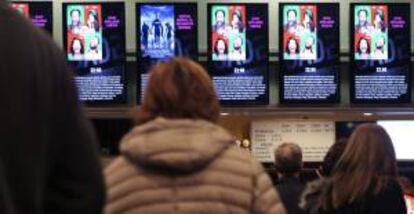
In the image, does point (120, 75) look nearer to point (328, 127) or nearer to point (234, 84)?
point (234, 84)

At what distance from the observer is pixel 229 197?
223cm

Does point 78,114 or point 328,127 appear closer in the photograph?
point 78,114

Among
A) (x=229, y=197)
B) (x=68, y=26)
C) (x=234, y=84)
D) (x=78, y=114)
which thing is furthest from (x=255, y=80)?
(x=78, y=114)

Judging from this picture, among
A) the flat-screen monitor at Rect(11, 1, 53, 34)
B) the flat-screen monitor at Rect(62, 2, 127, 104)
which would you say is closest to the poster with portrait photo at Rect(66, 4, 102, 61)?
the flat-screen monitor at Rect(62, 2, 127, 104)

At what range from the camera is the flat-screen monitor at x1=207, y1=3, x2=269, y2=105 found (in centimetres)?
775

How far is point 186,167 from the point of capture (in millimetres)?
2238

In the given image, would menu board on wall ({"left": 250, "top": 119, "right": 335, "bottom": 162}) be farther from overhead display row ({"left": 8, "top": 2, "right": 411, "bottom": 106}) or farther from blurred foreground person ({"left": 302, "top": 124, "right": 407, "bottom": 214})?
blurred foreground person ({"left": 302, "top": 124, "right": 407, "bottom": 214})

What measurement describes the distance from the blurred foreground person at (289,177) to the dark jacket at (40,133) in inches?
140

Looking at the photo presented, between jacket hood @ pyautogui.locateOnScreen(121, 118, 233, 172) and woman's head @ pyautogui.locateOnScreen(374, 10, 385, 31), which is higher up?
woman's head @ pyautogui.locateOnScreen(374, 10, 385, 31)

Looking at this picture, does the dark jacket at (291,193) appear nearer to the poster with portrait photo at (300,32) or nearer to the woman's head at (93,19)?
the poster with portrait photo at (300,32)

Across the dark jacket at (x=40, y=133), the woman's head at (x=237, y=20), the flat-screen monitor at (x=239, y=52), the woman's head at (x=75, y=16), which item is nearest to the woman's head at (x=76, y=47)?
the woman's head at (x=75, y=16)

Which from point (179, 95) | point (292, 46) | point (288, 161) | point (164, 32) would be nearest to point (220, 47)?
point (164, 32)

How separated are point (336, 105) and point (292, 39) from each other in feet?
2.59

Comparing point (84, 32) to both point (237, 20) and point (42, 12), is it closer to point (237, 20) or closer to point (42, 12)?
point (42, 12)
